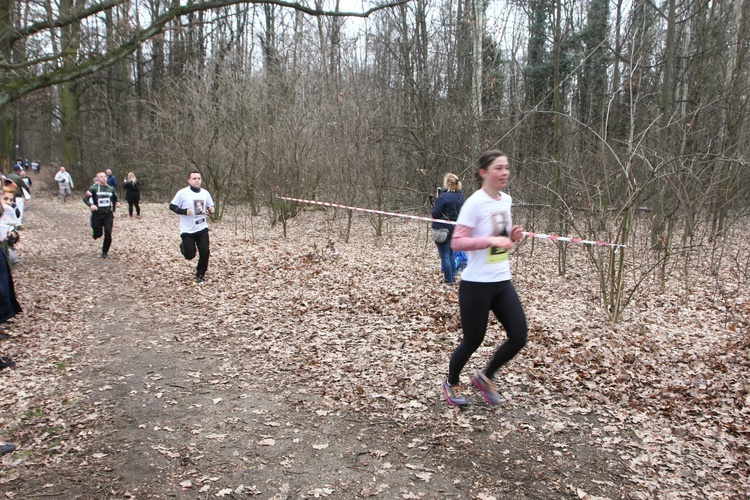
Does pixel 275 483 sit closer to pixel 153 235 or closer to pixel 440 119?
pixel 440 119

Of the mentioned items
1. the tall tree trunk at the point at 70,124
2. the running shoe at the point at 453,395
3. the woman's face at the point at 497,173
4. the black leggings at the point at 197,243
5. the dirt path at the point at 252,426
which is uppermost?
the tall tree trunk at the point at 70,124

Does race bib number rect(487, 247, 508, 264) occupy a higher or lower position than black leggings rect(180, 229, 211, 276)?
higher

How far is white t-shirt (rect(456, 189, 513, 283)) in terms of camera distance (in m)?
3.97

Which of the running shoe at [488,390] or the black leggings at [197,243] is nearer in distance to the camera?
the running shoe at [488,390]

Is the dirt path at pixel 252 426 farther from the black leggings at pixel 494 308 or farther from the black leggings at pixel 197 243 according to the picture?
the black leggings at pixel 197 243

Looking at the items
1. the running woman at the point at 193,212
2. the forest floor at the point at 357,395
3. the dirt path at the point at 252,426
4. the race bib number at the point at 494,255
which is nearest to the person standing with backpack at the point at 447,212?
the forest floor at the point at 357,395

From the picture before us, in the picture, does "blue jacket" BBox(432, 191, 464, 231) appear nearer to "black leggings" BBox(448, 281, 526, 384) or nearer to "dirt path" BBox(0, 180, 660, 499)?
"dirt path" BBox(0, 180, 660, 499)

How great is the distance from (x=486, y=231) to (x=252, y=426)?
8.26ft

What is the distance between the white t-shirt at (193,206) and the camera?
9.05 metres

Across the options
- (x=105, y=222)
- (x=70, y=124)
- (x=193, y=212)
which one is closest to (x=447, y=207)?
(x=193, y=212)

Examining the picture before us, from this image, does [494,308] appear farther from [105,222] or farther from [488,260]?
[105,222]

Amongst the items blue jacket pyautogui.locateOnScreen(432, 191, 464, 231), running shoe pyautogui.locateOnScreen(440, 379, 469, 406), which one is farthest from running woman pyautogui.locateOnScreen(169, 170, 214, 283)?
running shoe pyautogui.locateOnScreen(440, 379, 469, 406)

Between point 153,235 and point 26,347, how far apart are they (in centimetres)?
1048

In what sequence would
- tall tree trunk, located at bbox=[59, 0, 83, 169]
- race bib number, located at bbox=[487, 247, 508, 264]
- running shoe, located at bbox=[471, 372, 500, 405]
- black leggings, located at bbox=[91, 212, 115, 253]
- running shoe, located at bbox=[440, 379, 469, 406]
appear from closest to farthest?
race bib number, located at bbox=[487, 247, 508, 264], running shoe, located at bbox=[471, 372, 500, 405], running shoe, located at bbox=[440, 379, 469, 406], black leggings, located at bbox=[91, 212, 115, 253], tall tree trunk, located at bbox=[59, 0, 83, 169]
